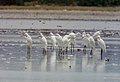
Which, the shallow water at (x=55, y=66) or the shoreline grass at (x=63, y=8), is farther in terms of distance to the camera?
the shoreline grass at (x=63, y=8)

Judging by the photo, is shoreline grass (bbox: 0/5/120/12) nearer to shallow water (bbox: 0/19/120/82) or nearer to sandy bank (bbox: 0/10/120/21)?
sandy bank (bbox: 0/10/120/21)

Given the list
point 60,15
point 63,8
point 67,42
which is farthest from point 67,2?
point 67,42

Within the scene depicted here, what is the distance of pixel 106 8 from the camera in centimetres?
5534

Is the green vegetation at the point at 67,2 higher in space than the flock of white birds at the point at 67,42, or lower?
lower

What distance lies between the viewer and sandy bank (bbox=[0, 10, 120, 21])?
48216 millimetres

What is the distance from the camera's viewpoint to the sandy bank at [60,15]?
48216 mm

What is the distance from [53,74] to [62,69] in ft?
3.19

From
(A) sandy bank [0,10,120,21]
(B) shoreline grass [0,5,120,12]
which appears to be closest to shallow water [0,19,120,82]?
(A) sandy bank [0,10,120,21]

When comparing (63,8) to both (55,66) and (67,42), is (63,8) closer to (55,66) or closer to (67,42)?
(67,42)

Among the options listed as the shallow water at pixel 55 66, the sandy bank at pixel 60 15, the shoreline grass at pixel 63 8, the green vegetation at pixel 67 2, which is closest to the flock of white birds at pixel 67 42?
the shallow water at pixel 55 66

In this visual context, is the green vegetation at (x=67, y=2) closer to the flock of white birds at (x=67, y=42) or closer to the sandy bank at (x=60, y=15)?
the sandy bank at (x=60, y=15)

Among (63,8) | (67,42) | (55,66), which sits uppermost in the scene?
(67,42)

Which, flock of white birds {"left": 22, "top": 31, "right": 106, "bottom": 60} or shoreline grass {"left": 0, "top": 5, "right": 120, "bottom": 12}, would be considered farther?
shoreline grass {"left": 0, "top": 5, "right": 120, "bottom": 12}

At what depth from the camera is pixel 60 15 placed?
1945 inches
